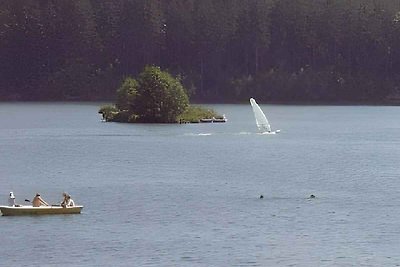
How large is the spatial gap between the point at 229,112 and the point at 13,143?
72.7 m

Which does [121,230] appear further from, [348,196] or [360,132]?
[360,132]

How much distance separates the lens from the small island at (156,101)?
507ft

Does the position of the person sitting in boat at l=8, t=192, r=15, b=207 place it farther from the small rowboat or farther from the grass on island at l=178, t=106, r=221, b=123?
the grass on island at l=178, t=106, r=221, b=123

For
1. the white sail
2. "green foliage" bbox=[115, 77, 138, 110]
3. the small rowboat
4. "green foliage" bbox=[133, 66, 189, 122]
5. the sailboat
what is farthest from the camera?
"green foliage" bbox=[115, 77, 138, 110]

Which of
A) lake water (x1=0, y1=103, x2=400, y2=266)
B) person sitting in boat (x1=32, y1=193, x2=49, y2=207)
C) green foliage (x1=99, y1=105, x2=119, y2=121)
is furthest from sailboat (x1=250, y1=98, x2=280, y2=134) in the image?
person sitting in boat (x1=32, y1=193, x2=49, y2=207)

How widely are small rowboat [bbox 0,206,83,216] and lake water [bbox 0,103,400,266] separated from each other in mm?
861

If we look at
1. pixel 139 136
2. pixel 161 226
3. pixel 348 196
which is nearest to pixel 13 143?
pixel 139 136

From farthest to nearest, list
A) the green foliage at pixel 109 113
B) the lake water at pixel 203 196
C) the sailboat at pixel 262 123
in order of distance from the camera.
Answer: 1. the green foliage at pixel 109 113
2. the sailboat at pixel 262 123
3. the lake water at pixel 203 196

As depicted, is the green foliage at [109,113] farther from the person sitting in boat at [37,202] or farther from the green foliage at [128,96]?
the person sitting in boat at [37,202]

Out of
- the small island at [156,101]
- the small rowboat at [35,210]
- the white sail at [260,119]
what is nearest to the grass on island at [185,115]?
the small island at [156,101]

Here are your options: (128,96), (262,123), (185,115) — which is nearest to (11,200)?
(262,123)

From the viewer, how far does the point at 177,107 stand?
157 meters

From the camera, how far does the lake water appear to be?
6162 centimetres

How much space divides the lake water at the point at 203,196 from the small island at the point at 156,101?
808cm
